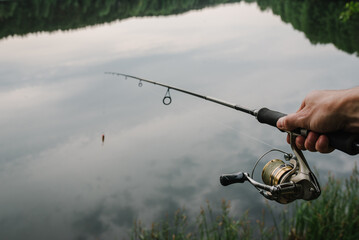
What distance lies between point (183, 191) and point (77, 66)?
1467cm

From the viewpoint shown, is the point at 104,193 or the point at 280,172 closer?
the point at 280,172

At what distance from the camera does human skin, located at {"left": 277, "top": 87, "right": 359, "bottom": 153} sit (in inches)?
47.8

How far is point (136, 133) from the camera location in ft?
29.8

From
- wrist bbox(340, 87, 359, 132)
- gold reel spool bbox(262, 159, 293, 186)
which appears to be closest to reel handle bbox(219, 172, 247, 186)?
gold reel spool bbox(262, 159, 293, 186)

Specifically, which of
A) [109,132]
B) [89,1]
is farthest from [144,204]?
[89,1]

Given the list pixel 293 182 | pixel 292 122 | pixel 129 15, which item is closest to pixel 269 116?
pixel 292 122

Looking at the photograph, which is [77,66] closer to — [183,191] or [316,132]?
[183,191]

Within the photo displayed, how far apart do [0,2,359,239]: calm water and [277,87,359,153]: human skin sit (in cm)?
94

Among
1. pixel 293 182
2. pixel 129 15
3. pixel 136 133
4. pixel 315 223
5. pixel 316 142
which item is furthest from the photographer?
pixel 129 15

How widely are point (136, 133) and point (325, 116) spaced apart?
802cm

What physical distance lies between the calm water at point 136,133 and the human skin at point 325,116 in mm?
944

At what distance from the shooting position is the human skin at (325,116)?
121 centimetres

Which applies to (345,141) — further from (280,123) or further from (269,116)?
(269,116)

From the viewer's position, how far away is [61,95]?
544 inches
